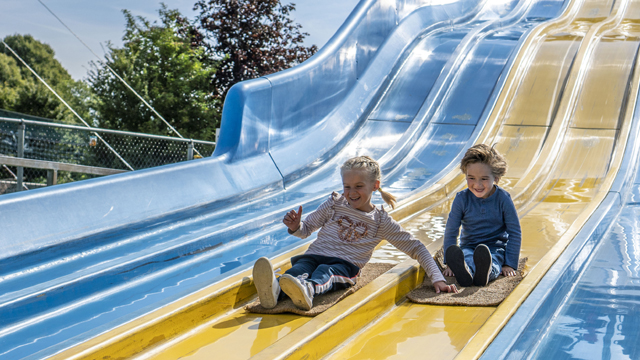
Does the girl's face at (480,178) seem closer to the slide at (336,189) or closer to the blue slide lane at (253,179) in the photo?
the slide at (336,189)

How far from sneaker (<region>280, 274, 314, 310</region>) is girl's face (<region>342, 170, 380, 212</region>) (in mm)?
540

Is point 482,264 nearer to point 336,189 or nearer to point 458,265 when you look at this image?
point 458,265

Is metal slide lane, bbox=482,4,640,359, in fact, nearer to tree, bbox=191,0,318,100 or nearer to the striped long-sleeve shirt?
the striped long-sleeve shirt

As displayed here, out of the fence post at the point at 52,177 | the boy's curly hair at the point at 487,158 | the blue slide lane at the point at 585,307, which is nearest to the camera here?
the blue slide lane at the point at 585,307

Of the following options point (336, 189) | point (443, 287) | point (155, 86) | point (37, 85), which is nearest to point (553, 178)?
point (336, 189)

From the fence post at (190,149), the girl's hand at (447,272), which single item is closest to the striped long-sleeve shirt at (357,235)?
the girl's hand at (447,272)

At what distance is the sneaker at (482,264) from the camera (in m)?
2.92

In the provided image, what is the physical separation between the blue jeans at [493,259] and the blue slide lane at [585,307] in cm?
25

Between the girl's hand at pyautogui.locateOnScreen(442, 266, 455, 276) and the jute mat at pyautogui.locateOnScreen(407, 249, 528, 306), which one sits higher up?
the girl's hand at pyautogui.locateOnScreen(442, 266, 455, 276)

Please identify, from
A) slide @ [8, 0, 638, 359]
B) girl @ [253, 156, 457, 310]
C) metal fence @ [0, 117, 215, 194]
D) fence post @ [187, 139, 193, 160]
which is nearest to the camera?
slide @ [8, 0, 638, 359]

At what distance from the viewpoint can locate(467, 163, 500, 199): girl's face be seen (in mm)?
3152

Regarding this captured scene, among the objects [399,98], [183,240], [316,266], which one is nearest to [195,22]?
[399,98]

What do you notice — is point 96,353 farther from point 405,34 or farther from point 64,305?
point 405,34

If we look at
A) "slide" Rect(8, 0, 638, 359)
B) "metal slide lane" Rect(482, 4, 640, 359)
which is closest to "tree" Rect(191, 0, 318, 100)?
"slide" Rect(8, 0, 638, 359)
